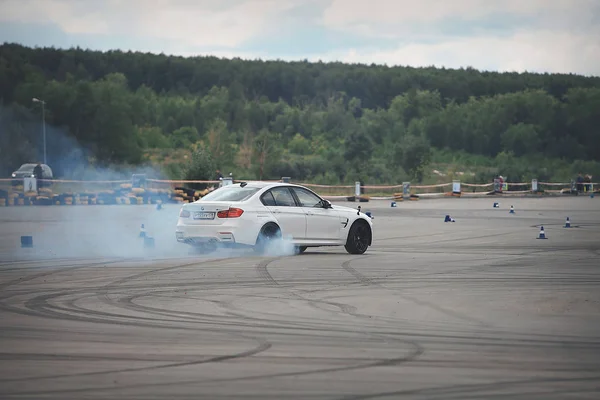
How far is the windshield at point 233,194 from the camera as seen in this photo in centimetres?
2055

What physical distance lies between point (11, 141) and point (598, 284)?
292 feet

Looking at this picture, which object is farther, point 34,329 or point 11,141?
point 11,141

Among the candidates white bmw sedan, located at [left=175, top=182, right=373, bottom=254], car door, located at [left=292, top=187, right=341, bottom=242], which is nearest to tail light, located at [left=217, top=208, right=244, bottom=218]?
white bmw sedan, located at [left=175, top=182, right=373, bottom=254]

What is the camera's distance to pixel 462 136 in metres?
154

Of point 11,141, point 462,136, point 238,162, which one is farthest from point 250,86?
point 11,141

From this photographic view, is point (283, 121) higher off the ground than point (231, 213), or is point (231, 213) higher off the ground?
point (283, 121)

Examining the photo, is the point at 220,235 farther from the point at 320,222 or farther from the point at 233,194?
the point at 320,222

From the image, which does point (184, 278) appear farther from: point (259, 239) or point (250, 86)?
point (250, 86)

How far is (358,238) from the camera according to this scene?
70.6 ft

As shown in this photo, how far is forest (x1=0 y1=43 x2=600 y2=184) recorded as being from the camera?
99750mm

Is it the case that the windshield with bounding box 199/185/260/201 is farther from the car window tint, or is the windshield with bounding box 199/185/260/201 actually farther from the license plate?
the license plate

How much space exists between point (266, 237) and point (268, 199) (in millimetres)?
810

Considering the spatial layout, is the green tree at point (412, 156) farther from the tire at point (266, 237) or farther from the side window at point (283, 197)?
the tire at point (266, 237)

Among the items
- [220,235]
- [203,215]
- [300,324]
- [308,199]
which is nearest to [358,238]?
[308,199]
